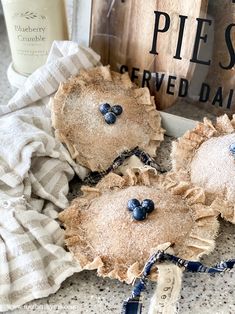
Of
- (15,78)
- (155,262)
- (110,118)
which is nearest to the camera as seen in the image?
(155,262)

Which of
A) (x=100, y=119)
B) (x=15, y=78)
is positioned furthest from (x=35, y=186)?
(x=15, y=78)

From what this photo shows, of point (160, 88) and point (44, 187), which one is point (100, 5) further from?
point (44, 187)

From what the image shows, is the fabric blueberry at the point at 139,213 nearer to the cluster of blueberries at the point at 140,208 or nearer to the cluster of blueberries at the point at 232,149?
the cluster of blueberries at the point at 140,208

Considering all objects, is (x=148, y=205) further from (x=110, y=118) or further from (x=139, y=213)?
(x=110, y=118)

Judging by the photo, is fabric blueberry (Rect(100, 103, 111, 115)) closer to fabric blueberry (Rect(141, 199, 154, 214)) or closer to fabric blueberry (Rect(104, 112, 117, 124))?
fabric blueberry (Rect(104, 112, 117, 124))

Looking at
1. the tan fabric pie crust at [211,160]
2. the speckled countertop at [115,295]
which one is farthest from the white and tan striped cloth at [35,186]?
the tan fabric pie crust at [211,160]

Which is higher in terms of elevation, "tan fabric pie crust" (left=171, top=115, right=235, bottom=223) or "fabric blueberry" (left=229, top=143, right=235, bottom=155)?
"fabric blueberry" (left=229, top=143, right=235, bottom=155)

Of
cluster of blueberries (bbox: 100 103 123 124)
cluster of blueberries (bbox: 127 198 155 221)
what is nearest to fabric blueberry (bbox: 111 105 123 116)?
cluster of blueberries (bbox: 100 103 123 124)
